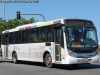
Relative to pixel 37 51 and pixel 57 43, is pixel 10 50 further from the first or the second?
pixel 57 43

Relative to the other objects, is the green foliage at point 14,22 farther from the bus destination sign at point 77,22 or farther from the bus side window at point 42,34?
the bus destination sign at point 77,22

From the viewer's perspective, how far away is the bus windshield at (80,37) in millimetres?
16391

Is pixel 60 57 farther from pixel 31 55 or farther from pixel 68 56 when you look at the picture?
pixel 31 55

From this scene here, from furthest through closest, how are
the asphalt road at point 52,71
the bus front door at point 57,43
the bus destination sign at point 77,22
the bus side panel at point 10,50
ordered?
the bus side panel at point 10,50 → the bus front door at point 57,43 → the bus destination sign at point 77,22 → the asphalt road at point 52,71

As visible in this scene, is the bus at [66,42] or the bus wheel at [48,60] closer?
the bus at [66,42]

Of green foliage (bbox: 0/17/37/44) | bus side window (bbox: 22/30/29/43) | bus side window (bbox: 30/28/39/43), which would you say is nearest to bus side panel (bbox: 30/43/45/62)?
bus side window (bbox: 30/28/39/43)

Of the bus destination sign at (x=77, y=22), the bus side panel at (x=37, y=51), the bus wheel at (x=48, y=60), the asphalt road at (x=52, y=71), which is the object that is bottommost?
the asphalt road at (x=52, y=71)

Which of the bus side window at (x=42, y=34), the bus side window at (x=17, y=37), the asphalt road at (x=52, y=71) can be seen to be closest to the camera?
the asphalt road at (x=52, y=71)

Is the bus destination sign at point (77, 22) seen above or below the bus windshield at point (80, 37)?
above

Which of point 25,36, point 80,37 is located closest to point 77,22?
point 80,37

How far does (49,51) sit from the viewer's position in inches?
702

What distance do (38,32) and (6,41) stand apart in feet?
23.9

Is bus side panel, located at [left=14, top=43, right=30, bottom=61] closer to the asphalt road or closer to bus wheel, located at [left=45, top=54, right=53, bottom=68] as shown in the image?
the asphalt road

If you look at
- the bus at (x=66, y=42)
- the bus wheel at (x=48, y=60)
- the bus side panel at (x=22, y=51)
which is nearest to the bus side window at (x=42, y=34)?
the bus at (x=66, y=42)
